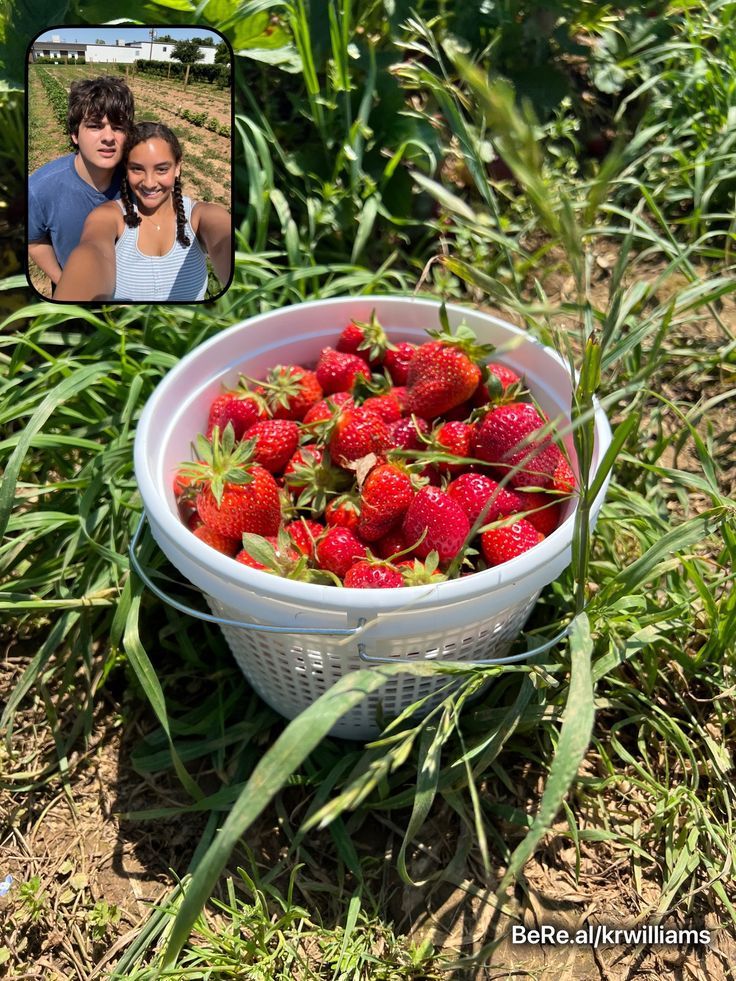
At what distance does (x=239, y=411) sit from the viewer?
1.44 meters

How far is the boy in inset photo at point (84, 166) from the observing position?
1.41 meters

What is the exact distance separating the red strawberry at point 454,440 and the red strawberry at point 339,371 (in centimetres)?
20

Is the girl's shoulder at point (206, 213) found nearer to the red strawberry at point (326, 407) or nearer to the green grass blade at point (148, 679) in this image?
the red strawberry at point (326, 407)

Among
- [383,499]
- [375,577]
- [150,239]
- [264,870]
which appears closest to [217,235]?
[150,239]

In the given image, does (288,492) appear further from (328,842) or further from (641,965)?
(641,965)

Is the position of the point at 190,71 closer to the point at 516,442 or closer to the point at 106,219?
the point at 106,219

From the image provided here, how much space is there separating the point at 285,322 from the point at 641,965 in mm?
1167

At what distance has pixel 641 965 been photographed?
1.22 meters

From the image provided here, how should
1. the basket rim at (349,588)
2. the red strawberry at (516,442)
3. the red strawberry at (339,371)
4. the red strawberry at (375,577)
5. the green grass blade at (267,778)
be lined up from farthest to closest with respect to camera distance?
the red strawberry at (339,371), the red strawberry at (516,442), the red strawberry at (375,577), the basket rim at (349,588), the green grass blade at (267,778)

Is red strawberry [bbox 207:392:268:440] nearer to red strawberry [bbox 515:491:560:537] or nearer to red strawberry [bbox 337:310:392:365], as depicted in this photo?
red strawberry [bbox 337:310:392:365]

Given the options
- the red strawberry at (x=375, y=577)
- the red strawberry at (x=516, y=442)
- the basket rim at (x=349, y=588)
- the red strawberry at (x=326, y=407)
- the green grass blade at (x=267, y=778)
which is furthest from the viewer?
the red strawberry at (x=326, y=407)

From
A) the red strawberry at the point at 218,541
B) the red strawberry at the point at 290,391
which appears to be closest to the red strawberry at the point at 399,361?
the red strawberry at the point at 290,391

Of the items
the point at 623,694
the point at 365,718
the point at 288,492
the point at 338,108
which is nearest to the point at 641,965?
the point at 623,694

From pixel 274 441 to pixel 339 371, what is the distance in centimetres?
21
